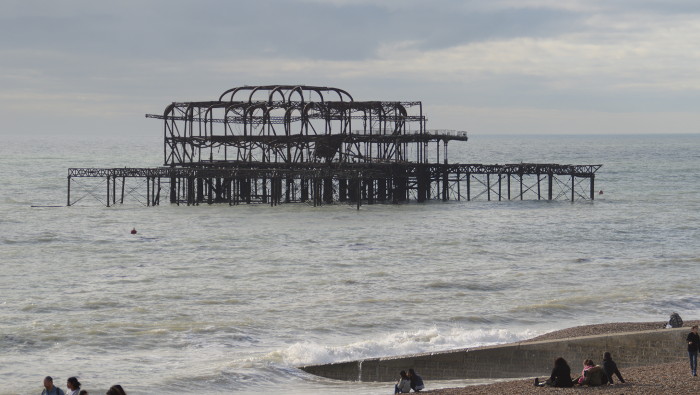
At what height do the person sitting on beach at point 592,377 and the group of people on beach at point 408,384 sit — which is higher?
the person sitting on beach at point 592,377

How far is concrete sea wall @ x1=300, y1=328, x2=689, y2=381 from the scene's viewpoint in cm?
2623

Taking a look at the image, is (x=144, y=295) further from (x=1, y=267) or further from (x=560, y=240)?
(x=560, y=240)

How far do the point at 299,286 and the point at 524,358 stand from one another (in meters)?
16.8

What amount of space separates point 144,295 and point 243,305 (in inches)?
178

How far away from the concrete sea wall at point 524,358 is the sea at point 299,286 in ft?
1.71

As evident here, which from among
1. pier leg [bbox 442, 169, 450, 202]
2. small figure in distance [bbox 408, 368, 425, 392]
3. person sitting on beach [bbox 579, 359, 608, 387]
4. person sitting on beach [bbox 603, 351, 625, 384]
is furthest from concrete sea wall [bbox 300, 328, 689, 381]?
pier leg [bbox 442, 169, 450, 202]

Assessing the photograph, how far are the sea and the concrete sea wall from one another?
1.71 feet

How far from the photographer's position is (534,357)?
26.4m

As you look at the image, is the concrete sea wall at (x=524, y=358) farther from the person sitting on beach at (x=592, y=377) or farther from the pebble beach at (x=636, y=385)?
the person sitting on beach at (x=592, y=377)

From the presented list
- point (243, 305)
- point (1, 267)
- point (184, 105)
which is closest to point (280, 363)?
point (243, 305)

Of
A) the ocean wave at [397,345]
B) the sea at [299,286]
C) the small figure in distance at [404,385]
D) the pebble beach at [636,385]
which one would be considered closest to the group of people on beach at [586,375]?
the pebble beach at [636,385]

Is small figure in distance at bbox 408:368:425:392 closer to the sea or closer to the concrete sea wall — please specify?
the sea

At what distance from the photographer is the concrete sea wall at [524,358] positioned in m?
26.2

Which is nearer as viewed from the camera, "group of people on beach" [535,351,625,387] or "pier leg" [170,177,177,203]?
"group of people on beach" [535,351,625,387]
